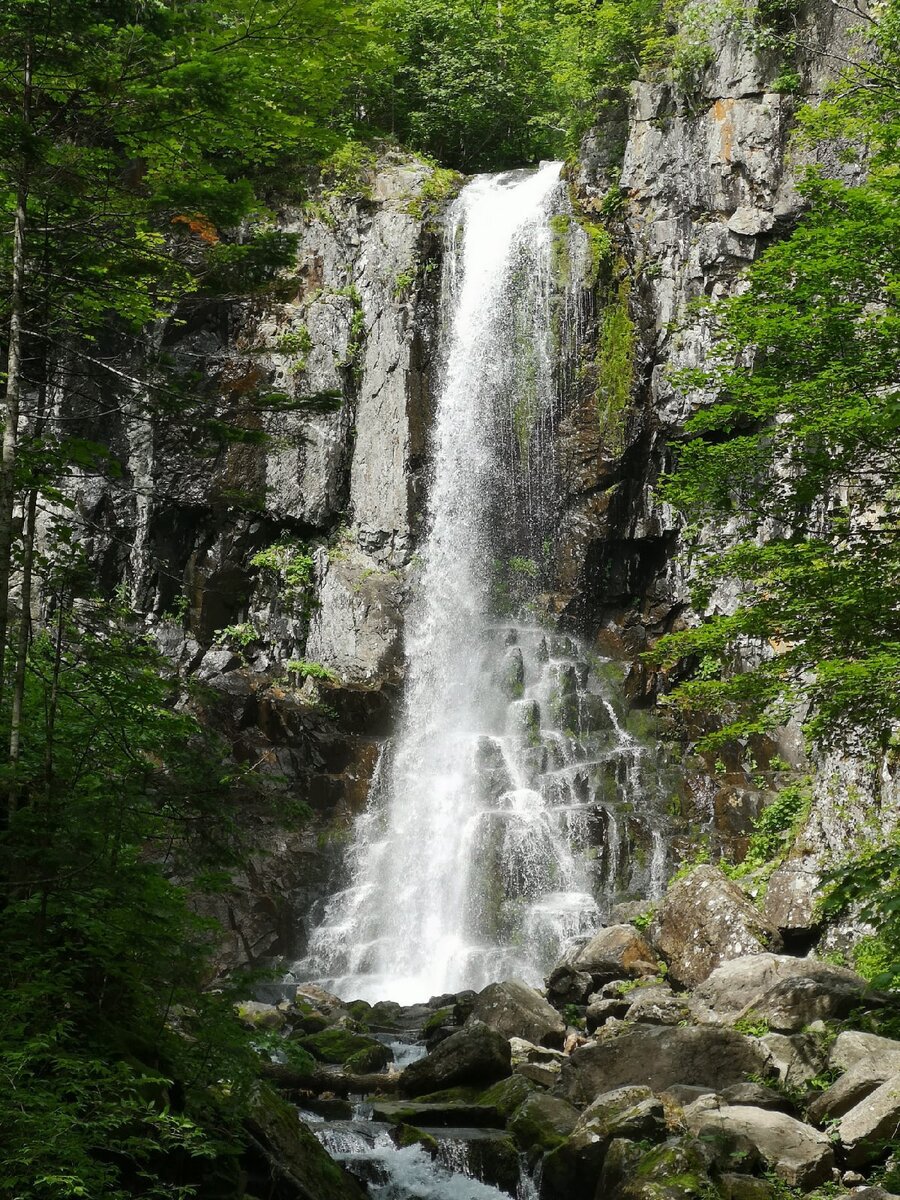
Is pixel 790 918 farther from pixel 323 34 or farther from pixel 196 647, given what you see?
pixel 196 647

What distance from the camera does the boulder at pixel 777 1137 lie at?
7535 millimetres

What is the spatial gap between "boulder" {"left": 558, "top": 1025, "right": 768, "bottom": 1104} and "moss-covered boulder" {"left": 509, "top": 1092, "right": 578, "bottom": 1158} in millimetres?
444

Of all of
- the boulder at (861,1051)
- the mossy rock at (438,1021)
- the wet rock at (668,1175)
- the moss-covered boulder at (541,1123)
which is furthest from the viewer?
the mossy rock at (438,1021)

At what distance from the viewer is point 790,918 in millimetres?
12852

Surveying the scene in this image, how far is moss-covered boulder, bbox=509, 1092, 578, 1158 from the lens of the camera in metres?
8.64

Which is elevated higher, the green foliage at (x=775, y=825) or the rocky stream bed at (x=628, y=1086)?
the green foliage at (x=775, y=825)

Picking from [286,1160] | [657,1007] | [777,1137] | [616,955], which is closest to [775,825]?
[616,955]

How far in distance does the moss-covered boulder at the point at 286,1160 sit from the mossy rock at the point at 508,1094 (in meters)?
2.58

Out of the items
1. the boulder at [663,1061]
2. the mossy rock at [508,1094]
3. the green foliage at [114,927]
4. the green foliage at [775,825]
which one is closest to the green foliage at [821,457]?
the boulder at [663,1061]

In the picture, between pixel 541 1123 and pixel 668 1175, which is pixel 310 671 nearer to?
pixel 541 1123

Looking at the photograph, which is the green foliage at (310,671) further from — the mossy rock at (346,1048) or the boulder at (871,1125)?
the boulder at (871,1125)

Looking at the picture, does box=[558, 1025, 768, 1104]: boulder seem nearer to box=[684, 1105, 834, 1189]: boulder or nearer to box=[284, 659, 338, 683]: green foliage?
box=[684, 1105, 834, 1189]: boulder

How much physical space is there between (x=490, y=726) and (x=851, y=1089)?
46.2 ft

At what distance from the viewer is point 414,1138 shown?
9117mm
